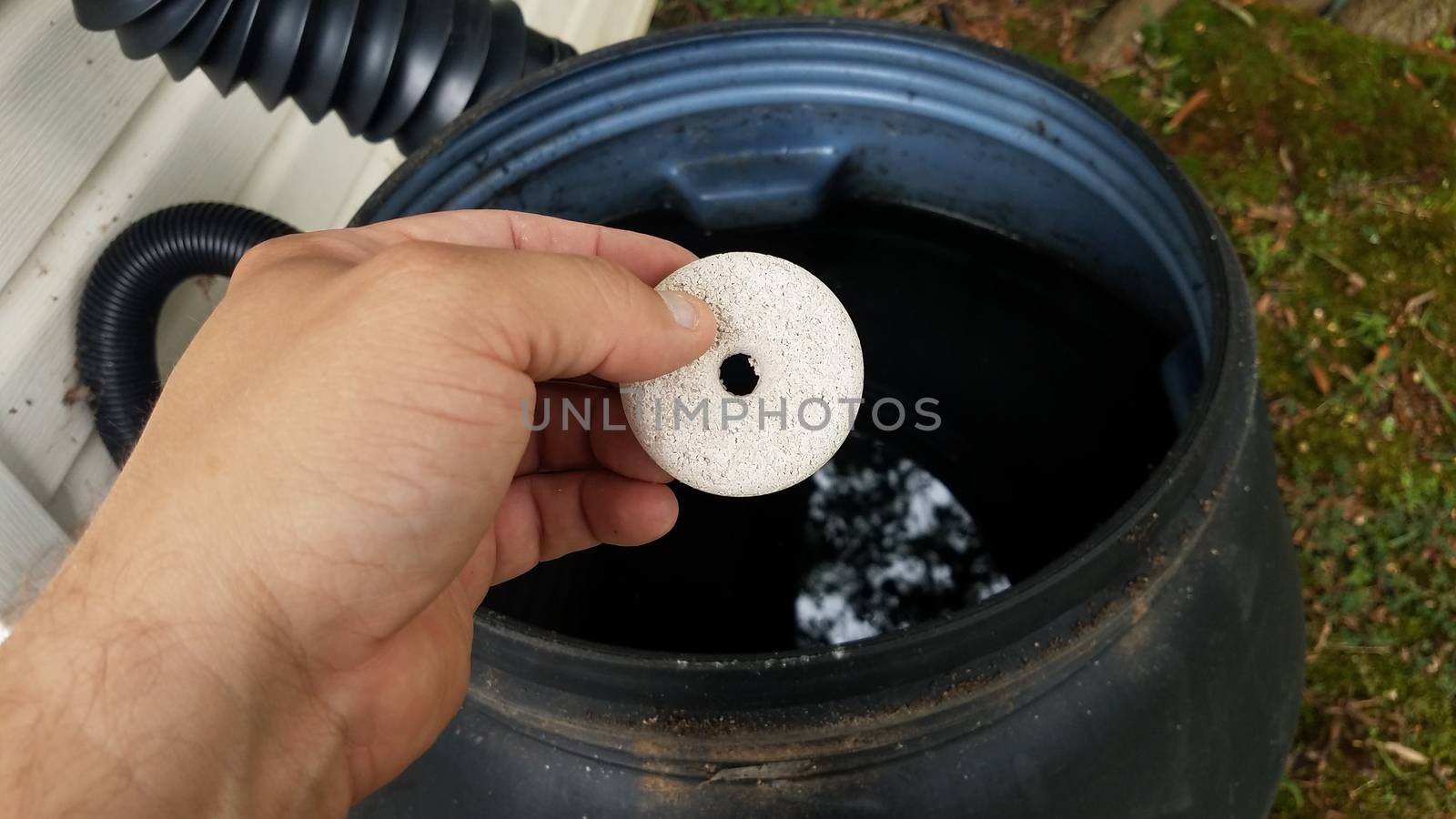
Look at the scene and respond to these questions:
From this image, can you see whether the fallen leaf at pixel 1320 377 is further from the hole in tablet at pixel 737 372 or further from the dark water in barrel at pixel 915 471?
the hole in tablet at pixel 737 372

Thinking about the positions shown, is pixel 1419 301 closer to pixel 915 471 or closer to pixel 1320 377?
pixel 1320 377

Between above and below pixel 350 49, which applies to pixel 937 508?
below

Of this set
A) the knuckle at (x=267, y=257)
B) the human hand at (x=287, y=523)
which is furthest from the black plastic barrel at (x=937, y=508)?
the knuckle at (x=267, y=257)

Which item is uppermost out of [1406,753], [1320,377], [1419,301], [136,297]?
[1419,301]

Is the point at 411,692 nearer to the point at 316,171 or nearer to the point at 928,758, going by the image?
the point at 928,758

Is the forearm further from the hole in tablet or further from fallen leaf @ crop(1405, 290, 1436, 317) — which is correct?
fallen leaf @ crop(1405, 290, 1436, 317)

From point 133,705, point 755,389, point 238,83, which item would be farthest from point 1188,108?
point 133,705

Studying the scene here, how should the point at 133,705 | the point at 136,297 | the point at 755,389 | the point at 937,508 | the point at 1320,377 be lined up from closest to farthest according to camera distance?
1. the point at 133,705
2. the point at 755,389
3. the point at 136,297
4. the point at 937,508
5. the point at 1320,377

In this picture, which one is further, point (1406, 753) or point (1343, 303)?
point (1343, 303)
